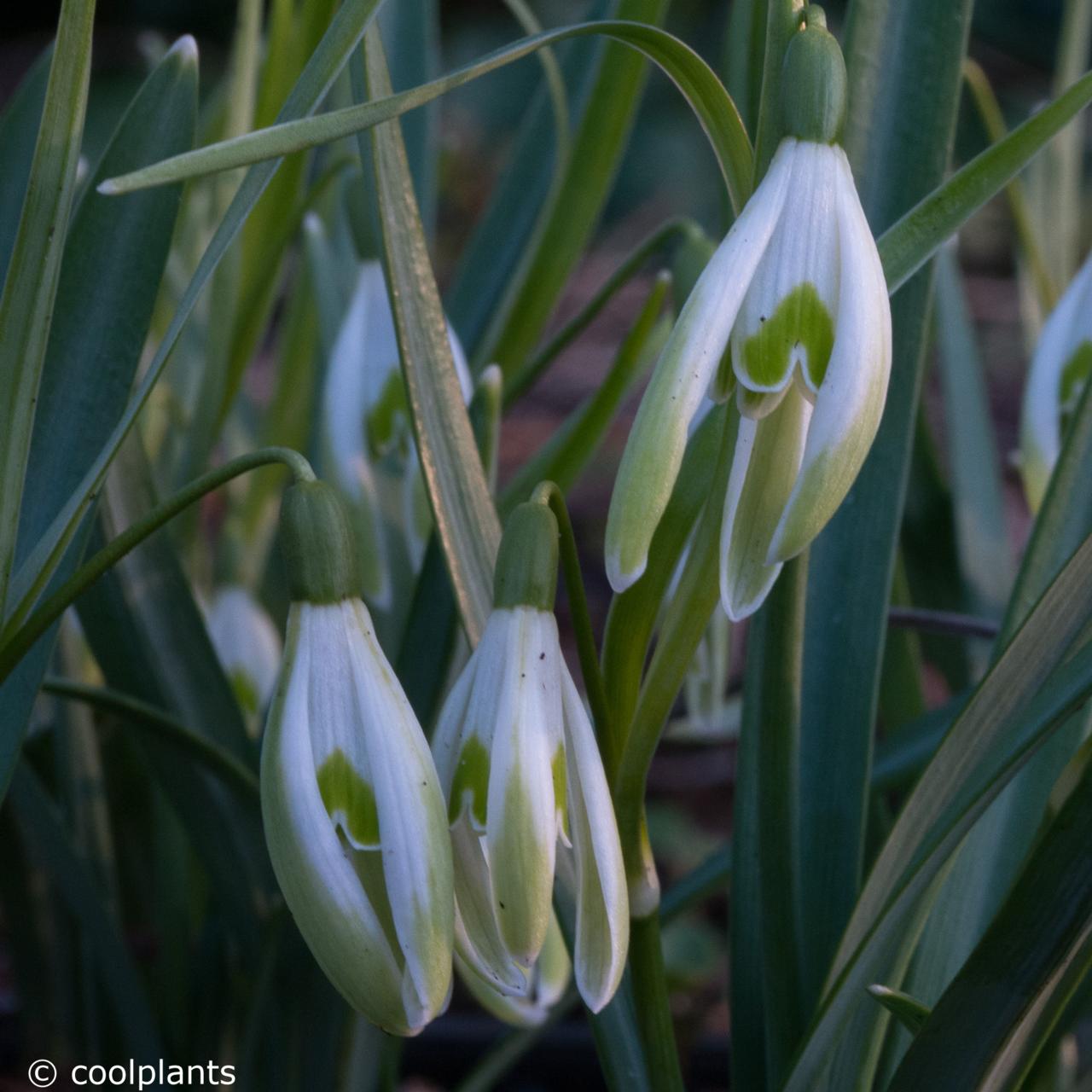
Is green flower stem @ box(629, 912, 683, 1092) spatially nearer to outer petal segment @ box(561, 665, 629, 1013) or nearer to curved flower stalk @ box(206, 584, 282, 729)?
outer petal segment @ box(561, 665, 629, 1013)

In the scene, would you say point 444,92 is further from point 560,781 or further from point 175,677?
point 175,677

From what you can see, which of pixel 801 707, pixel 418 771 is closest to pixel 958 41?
pixel 801 707

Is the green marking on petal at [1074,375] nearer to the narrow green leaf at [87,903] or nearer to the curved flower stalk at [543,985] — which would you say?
the curved flower stalk at [543,985]

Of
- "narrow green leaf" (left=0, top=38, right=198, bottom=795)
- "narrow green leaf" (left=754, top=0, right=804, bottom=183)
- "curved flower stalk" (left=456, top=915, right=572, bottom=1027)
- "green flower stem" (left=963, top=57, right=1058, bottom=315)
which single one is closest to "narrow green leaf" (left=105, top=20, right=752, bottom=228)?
"narrow green leaf" (left=754, top=0, right=804, bottom=183)

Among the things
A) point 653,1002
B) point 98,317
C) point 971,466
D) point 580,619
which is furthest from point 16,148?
point 971,466

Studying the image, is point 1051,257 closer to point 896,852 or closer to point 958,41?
point 958,41

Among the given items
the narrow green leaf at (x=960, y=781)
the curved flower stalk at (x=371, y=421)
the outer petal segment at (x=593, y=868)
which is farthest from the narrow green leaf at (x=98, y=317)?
the narrow green leaf at (x=960, y=781)
